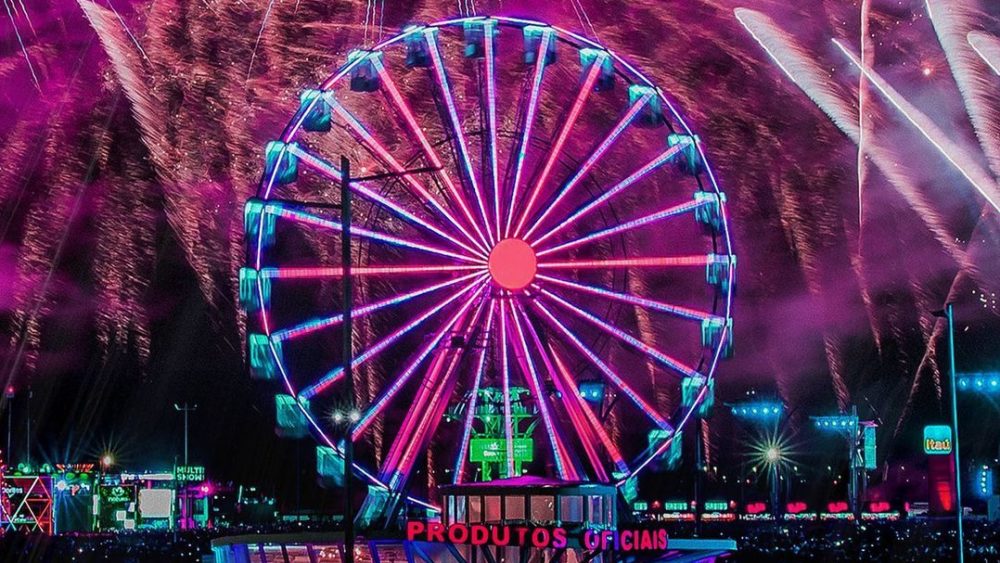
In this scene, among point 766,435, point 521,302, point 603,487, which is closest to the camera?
point 603,487

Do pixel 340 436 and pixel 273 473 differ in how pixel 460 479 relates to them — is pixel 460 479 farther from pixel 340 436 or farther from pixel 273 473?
pixel 273 473

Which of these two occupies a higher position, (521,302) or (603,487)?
(521,302)

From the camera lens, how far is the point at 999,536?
46.2 m

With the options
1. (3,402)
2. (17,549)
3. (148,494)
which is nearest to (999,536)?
(17,549)

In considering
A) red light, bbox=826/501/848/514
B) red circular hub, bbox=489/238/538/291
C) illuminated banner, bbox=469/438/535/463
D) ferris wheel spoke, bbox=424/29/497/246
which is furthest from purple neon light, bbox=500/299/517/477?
red light, bbox=826/501/848/514

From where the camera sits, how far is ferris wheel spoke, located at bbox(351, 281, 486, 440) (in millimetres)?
36500

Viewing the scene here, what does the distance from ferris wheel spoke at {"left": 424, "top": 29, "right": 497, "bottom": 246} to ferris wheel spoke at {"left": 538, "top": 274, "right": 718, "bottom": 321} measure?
2208mm

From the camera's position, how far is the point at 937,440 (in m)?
58.0

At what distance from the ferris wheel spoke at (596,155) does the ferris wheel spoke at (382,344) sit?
86.7 inches

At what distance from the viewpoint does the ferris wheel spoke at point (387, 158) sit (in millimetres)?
36500

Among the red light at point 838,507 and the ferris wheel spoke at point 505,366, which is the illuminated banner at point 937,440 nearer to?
the ferris wheel spoke at point 505,366

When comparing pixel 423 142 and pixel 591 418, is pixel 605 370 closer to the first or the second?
pixel 591 418

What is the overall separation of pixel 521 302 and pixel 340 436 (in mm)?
5407

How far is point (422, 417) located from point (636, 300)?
592cm
